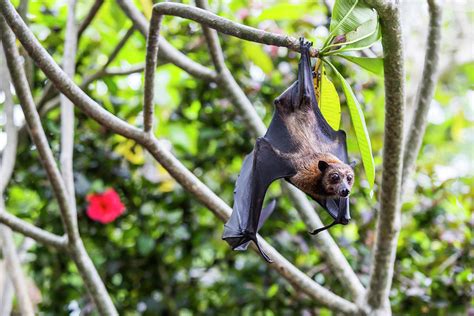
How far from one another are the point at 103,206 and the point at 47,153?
3.86ft

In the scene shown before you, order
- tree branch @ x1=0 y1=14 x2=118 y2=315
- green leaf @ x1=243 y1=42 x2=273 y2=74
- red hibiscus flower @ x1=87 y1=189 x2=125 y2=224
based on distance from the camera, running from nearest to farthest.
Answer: tree branch @ x1=0 y1=14 x2=118 y2=315 → green leaf @ x1=243 y1=42 x2=273 y2=74 → red hibiscus flower @ x1=87 y1=189 x2=125 y2=224

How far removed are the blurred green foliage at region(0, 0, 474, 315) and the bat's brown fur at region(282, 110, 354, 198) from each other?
1.48 m

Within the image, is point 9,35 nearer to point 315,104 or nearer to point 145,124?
point 145,124

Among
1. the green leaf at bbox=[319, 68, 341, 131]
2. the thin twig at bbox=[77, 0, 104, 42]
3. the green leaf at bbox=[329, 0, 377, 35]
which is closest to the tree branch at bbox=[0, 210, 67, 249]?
the thin twig at bbox=[77, 0, 104, 42]

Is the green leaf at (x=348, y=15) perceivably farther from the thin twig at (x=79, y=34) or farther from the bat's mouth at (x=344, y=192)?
the thin twig at (x=79, y=34)

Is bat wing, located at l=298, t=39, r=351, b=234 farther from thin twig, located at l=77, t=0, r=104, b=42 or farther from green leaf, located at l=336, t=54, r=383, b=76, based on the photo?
thin twig, located at l=77, t=0, r=104, b=42

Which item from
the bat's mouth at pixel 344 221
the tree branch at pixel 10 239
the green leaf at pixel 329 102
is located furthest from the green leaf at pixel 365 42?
the tree branch at pixel 10 239

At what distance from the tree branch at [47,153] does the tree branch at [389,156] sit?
2.78ft

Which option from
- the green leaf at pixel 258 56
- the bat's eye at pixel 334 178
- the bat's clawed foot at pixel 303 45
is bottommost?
the bat's eye at pixel 334 178

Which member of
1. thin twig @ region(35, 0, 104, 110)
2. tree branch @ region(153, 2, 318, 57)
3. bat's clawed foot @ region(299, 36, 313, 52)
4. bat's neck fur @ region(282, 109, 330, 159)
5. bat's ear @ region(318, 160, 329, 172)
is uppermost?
thin twig @ region(35, 0, 104, 110)

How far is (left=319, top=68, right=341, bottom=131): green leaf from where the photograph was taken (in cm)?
161

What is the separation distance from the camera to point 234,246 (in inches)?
68.8

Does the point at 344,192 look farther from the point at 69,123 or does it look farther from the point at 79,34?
the point at 79,34

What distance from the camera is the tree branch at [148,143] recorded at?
1.69 metres
